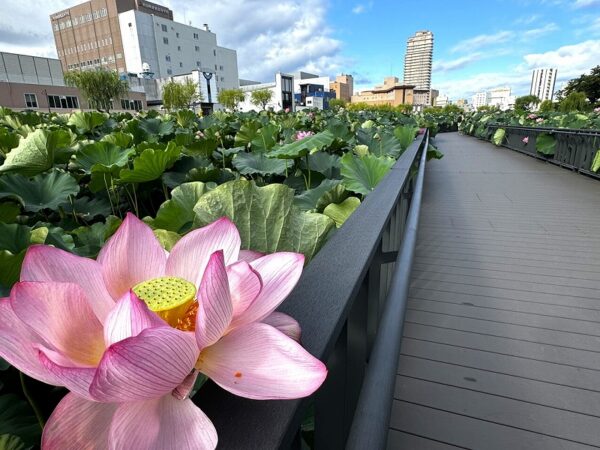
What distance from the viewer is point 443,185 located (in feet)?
20.9

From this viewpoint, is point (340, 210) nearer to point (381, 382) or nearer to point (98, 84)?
point (381, 382)

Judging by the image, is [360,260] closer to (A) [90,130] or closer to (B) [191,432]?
(B) [191,432]

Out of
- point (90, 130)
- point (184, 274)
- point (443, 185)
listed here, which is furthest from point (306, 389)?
point (443, 185)

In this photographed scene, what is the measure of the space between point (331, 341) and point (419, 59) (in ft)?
518

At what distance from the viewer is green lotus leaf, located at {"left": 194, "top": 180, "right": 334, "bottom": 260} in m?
0.76

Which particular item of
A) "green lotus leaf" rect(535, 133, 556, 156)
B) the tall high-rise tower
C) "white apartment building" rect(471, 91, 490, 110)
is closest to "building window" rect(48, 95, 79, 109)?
"green lotus leaf" rect(535, 133, 556, 156)

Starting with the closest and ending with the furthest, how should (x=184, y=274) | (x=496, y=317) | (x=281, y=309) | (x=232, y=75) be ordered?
(x=184, y=274) < (x=281, y=309) < (x=496, y=317) < (x=232, y=75)

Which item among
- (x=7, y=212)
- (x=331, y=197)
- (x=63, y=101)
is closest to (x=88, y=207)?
(x=7, y=212)

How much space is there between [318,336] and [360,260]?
276mm

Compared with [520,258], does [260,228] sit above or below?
above

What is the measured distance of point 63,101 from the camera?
1601 inches

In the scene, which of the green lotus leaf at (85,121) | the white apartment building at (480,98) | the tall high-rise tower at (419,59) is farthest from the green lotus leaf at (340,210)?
the white apartment building at (480,98)

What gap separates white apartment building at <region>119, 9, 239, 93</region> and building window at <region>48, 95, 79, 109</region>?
13012mm

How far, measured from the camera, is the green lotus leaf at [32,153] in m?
1.62
